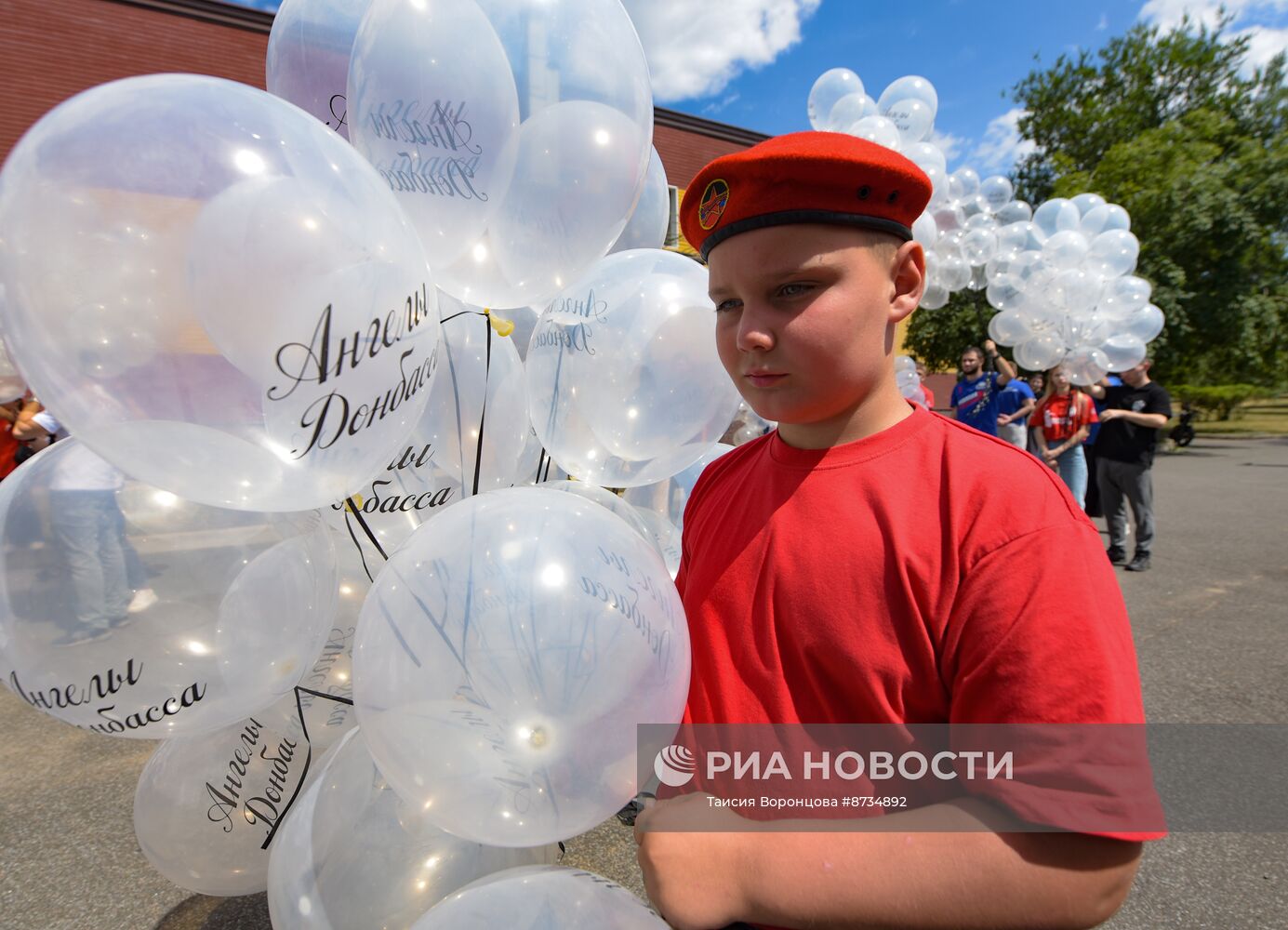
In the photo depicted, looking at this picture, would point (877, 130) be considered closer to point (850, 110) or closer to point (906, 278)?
point (850, 110)

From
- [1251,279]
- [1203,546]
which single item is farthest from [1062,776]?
[1251,279]

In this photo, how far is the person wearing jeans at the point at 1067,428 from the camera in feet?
20.0

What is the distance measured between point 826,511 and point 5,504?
4.48 feet

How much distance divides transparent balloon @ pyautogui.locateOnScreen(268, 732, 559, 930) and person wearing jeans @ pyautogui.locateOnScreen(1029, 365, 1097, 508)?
620 centimetres

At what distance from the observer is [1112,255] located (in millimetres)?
6586

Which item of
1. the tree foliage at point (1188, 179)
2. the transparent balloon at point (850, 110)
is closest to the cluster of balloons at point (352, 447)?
the transparent balloon at point (850, 110)

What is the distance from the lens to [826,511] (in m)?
0.87

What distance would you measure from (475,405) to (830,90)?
596 centimetres

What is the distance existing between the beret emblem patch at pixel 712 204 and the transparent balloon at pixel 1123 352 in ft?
21.7

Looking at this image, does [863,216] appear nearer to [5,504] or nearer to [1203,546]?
[5,504]

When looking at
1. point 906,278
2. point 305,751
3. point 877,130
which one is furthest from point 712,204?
point 877,130

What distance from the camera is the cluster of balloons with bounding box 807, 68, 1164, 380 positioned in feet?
20.3

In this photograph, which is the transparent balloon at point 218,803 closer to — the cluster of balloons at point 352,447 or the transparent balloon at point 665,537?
the cluster of balloons at point 352,447

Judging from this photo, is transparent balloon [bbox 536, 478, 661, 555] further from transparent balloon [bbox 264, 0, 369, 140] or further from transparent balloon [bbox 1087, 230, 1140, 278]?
transparent balloon [bbox 1087, 230, 1140, 278]
